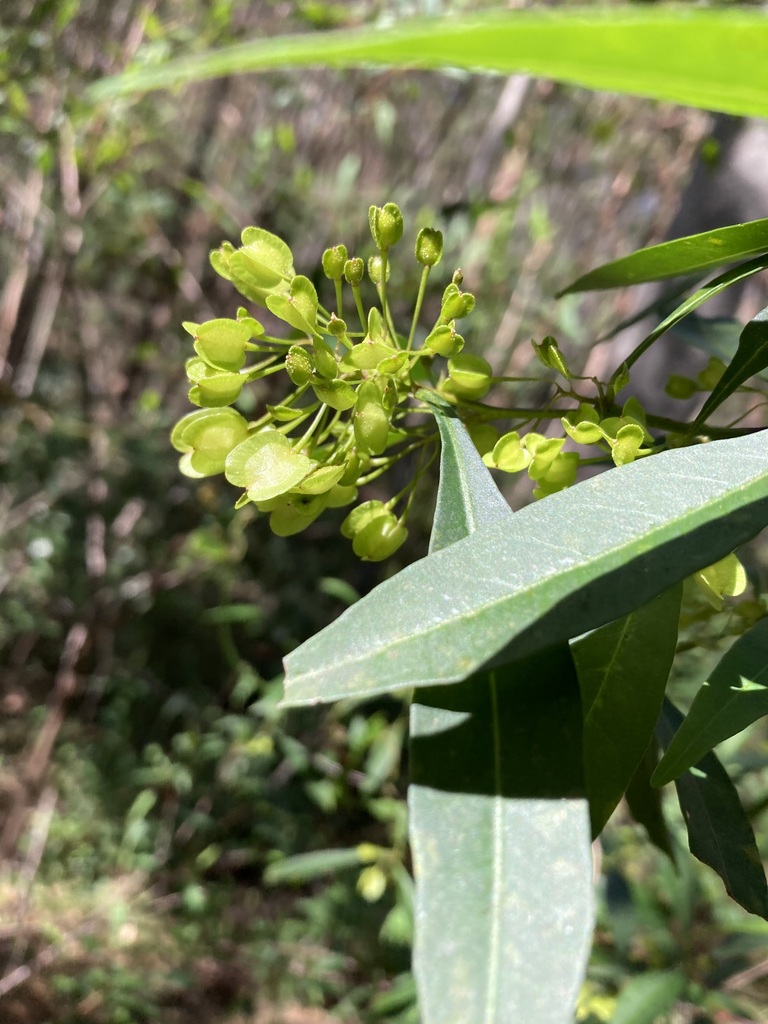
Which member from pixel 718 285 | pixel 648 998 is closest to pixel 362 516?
pixel 718 285

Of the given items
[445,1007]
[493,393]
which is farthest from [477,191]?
[445,1007]

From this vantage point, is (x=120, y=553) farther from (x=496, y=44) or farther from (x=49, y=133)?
(x=496, y=44)

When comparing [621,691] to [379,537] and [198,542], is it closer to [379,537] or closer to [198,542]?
[379,537]

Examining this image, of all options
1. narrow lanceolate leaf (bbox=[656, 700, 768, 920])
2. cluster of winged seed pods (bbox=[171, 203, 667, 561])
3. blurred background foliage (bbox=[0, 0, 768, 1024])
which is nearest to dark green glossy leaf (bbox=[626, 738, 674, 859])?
narrow lanceolate leaf (bbox=[656, 700, 768, 920])

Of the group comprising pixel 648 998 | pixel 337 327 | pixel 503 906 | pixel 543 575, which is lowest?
pixel 648 998

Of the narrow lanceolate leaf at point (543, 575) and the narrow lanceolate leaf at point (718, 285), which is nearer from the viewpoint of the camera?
the narrow lanceolate leaf at point (543, 575)

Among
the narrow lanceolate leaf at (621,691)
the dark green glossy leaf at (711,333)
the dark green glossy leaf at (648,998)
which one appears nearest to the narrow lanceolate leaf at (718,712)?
the narrow lanceolate leaf at (621,691)

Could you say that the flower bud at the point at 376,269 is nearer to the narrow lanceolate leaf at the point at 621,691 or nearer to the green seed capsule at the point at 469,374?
the green seed capsule at the point at 469,374
